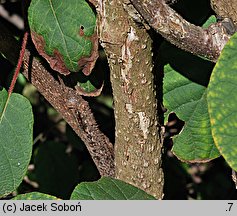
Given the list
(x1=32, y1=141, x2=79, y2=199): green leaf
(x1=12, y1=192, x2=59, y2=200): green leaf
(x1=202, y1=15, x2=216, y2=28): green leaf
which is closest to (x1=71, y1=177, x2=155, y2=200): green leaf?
(x1=12, y1=192, x2=59, y2=200): green leaf

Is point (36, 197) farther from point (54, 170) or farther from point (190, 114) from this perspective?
point (54, 170)

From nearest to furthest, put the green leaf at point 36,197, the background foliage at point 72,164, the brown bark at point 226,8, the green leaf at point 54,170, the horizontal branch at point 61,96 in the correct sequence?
the brown bark at point 226,8 → the green leaf at point 36,197 → the horizontal branch at point 61,96 → the background foliage at point 72,164 → the green leaf at point 54,170

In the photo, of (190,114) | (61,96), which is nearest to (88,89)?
(61,96)

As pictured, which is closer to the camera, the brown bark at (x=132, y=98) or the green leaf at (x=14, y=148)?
the brown bark at (x=132, y=98)

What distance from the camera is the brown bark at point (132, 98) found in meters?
1.11

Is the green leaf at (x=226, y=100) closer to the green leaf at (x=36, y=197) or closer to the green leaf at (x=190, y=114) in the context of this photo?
the green leaf at (x=190, y=114)

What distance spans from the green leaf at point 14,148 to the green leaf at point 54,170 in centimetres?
63

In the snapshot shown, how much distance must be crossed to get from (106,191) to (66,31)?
0.99ft

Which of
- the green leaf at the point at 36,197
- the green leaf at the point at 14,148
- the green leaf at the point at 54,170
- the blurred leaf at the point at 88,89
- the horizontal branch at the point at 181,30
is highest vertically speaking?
the horizontal branch at the point at 181,30

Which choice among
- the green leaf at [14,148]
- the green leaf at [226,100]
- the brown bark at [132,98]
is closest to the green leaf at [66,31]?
the brown bark at [132,98]

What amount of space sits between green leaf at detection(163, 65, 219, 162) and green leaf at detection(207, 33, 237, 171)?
0.28 m

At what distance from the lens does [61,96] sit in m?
1.40

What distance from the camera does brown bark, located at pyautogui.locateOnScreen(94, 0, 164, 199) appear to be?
3.65 ft

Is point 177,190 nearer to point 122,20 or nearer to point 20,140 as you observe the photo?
point 20,140
